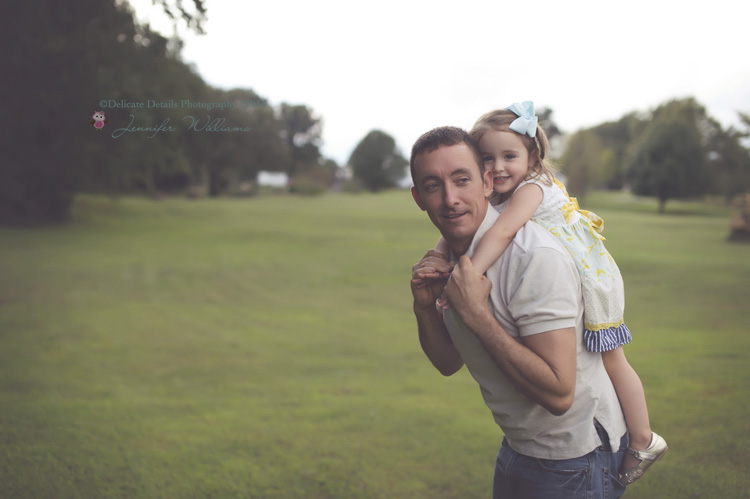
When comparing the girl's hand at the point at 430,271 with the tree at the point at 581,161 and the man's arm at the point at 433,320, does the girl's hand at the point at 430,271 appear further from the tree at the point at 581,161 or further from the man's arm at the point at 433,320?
the tree at the point at 581,161

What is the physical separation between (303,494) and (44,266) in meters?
12.3

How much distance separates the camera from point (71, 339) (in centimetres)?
777

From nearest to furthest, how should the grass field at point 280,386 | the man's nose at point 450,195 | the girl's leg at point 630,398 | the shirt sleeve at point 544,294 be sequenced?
the shirt sleeve at point 544,294
the man's nose at point 450,195
the girl's leg at point 630,398
the grass field at point 280,386

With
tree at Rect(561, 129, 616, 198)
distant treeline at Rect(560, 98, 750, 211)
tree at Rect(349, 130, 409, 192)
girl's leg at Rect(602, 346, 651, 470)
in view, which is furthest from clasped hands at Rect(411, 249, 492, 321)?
tree at Rect(349, 130, 409, 192)

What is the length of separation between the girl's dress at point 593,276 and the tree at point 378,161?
8209 centimetres

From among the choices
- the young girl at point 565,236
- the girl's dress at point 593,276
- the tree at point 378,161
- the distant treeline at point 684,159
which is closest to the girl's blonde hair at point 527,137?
the young girl at point 565,236

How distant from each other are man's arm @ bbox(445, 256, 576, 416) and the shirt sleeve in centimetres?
3

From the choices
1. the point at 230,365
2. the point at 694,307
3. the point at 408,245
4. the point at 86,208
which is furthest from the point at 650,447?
the point at 86,208

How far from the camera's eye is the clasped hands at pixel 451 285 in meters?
1.72

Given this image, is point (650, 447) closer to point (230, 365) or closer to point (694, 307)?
point (230, 365)

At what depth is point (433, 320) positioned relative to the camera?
6.66 ft

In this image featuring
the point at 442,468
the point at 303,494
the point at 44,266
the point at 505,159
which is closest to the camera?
the point at 505,159

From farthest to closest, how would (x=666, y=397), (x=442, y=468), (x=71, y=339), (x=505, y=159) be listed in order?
(x=71, y=339), (x=666, y=397), (x=442, y=468), (x=505, y=159)

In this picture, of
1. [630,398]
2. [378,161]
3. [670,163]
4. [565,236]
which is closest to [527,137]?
[565,236]
